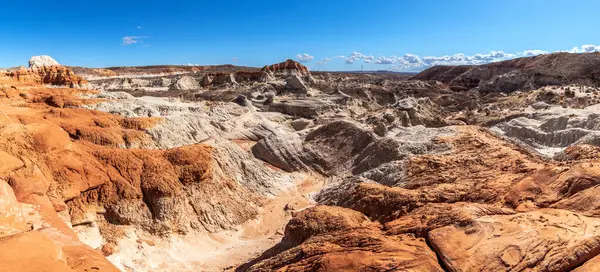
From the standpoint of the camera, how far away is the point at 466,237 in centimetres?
827

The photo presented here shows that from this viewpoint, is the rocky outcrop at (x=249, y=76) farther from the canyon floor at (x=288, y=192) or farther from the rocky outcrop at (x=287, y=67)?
the canyon floor at (x=288, y=192)

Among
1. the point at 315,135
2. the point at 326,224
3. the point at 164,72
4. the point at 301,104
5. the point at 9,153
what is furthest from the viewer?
the point at 164,72

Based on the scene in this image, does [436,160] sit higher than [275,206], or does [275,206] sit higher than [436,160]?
[436,160]

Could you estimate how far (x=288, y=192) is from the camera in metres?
22.8

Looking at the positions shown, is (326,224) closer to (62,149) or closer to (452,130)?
(62,149)

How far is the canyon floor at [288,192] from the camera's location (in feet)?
26.3

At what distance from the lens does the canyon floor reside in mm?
8008

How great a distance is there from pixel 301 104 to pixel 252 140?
50.5 feet

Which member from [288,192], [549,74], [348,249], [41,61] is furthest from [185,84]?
[348,249]

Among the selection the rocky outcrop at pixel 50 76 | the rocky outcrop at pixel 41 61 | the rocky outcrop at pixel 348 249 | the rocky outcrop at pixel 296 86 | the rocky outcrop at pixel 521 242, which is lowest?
the rocky outcrop at pixel 348 249

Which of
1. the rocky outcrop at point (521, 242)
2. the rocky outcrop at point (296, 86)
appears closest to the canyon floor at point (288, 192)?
the rocky outcrop at point (521, 242)

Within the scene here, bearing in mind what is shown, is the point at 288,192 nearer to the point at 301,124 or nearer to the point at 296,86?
the point at 301,124

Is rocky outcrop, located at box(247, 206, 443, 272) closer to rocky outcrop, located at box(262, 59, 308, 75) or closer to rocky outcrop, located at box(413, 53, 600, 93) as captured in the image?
rocky outcrop, located at box(413, 53, 600, 93)

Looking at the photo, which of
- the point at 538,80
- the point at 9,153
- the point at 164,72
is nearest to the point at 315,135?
the point at 9,153
